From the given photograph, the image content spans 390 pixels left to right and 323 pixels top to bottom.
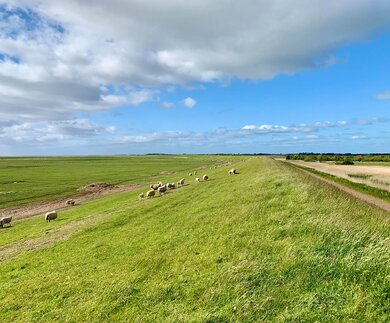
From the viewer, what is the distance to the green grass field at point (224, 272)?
793 centimetres

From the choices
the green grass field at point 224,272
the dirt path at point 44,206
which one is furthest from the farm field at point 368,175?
the dirt path at point 44,206

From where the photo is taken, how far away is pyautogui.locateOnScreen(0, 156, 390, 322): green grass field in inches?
312

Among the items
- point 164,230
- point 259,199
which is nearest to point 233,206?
point 259,199

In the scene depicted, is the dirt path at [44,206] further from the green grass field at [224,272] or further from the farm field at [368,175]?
the farm field at [368,175]

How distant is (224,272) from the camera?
9.85 metres

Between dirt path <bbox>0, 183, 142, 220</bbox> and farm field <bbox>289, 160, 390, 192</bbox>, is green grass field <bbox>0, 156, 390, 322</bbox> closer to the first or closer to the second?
dirt path <bbox>0, 183, 142, 220</bbox>

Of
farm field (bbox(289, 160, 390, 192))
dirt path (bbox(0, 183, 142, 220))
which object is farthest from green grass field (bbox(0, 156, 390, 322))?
farm field (bbox(289, 160, 390, 192))

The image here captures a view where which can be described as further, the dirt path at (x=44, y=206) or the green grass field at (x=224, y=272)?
the dirt path at (x=44, y=206)

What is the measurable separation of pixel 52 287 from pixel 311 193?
14932 millimetres

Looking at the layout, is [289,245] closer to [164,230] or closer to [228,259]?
[228,259]

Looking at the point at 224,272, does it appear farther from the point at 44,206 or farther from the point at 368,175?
the point at 368,175

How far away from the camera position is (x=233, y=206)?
1959 cm

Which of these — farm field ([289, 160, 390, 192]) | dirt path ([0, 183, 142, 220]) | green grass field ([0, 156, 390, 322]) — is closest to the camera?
green grass field ([0, 156, 390, 322])

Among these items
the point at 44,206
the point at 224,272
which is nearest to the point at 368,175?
the point at 44,206
